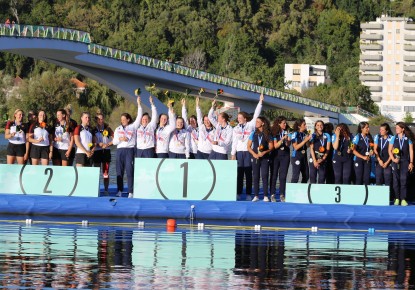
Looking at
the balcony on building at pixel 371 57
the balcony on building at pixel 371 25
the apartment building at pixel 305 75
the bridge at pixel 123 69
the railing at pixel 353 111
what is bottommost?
the bridge at pixel 123 69

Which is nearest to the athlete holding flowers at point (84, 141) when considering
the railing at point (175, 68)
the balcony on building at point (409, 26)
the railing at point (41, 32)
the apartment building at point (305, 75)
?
the railing at point (41, 32)

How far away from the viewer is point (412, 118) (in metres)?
158

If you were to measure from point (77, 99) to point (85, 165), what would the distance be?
70262 millimetres

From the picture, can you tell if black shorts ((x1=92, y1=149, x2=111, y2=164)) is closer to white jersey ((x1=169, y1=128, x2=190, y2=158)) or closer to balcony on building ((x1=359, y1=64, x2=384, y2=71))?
white jersey ((x1=169, y1=128, x2=190, y2=158))

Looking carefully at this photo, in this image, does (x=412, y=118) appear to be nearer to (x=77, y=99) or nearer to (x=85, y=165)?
(x=77, y=99)

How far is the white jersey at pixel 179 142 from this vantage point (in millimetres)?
26172

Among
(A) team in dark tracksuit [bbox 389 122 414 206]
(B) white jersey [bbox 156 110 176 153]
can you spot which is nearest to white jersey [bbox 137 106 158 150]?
(B) white jersey [bbox 156 110 176 153]

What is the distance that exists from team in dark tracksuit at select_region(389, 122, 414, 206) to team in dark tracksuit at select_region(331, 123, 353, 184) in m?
0.79

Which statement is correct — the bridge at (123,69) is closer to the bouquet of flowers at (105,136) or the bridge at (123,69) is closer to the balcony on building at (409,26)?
the bouquet of flowers at (105,136)

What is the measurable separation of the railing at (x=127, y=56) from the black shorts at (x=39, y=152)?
105 feet

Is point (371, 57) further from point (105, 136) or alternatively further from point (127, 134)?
point (127, 134)

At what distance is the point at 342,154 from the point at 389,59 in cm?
15269

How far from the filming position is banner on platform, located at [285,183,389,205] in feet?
82.7

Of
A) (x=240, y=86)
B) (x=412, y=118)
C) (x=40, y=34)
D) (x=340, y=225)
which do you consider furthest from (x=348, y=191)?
(x=412, y=118)
